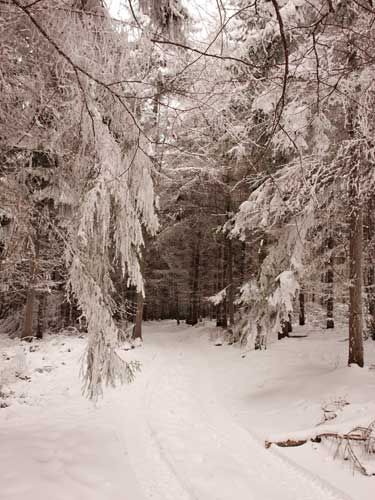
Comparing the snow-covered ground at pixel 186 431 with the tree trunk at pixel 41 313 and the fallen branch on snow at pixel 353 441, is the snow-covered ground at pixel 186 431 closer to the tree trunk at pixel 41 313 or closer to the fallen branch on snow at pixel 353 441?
the fallen branch on snow at pixel 353 441

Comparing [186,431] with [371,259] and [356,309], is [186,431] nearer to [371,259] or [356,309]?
[356,309]

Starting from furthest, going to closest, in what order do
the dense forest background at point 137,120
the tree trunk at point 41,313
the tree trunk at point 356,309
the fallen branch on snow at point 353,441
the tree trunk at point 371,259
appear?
1. the tree trunk at point 41,313
2. the tree trunk at point 371,259
3. the tree trunk at point 356,309
4. the fallen branch on snow at point 353,441
5. the dense forest background at point 137,120

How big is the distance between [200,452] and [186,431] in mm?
856

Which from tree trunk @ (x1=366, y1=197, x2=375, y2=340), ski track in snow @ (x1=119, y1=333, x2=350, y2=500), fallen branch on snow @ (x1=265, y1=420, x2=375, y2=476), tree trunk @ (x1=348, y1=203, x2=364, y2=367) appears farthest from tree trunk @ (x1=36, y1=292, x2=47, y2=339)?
fallen branch on snow @ (x1=265, y1=420, x2=375, y2=476)

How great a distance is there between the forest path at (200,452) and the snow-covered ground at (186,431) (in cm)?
2

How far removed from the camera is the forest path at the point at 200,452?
3930 mm

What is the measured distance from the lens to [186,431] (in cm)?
573

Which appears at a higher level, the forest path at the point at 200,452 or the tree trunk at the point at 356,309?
the tree trunk at the point at 356,309

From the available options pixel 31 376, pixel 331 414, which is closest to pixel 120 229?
pixel 331 414

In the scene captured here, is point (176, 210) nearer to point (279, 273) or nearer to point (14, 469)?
point (279, 273)

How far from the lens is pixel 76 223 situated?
15.6 feet

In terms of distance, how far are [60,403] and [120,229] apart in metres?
4.33

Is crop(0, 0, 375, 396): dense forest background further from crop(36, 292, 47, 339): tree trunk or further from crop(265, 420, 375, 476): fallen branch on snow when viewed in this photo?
crop(36, 292, 47, 339): tree trunk

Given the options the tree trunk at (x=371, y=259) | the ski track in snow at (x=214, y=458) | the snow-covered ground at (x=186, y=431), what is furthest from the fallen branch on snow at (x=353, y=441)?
the tree trunk at (x=371, y=259)
